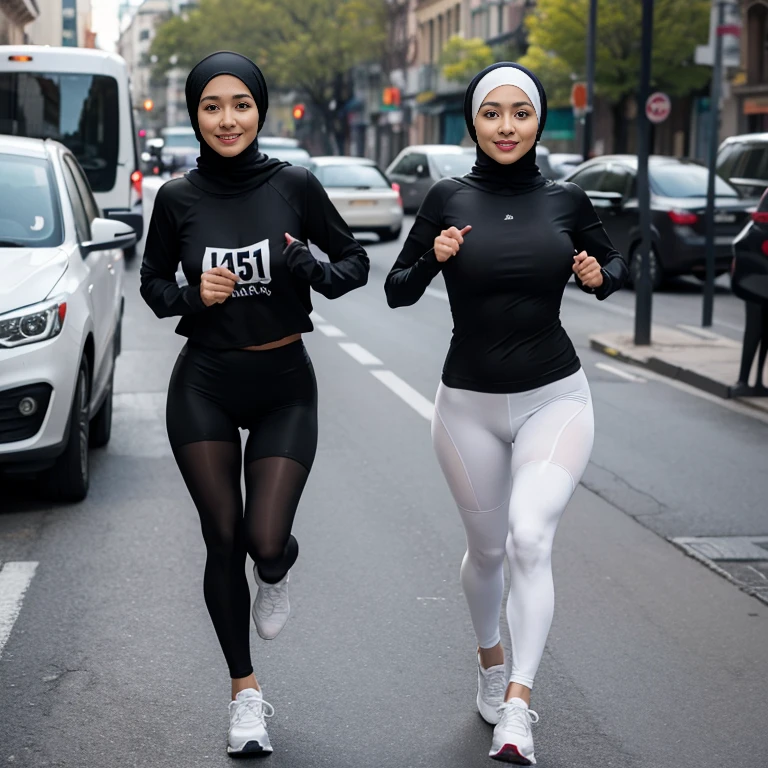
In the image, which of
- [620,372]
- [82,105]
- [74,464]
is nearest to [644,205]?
[620,372]

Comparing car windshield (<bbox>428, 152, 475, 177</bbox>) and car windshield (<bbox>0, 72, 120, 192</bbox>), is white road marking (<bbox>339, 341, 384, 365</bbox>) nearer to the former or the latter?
car windshield (<bbox>0, 72, 120, 192</bbox>)

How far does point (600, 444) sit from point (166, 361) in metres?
4.62

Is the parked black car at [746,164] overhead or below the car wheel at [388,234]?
overhead

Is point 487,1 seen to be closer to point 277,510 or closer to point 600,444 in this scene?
point 600,444

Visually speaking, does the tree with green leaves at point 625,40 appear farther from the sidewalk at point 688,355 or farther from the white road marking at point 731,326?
the sidewalk at point 688,355

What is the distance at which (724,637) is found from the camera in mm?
5527

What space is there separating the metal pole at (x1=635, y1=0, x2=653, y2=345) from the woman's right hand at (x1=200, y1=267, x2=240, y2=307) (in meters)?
9.96

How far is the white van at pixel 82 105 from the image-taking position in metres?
20.8

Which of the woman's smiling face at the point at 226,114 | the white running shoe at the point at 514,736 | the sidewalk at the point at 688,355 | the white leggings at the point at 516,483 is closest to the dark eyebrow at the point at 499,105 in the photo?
the woman's smiling face at the point at 226,114

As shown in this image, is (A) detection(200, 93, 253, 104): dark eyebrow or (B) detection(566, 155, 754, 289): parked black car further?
(B) detection(566, 155, 754, 289): parked black car

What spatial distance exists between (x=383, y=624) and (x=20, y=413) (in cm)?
229

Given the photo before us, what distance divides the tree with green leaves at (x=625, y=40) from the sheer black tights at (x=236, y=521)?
121ft

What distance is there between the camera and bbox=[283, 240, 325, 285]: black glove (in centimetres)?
420

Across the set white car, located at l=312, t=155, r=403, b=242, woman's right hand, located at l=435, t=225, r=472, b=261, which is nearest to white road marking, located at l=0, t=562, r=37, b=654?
woman's right hand, located at l=435, t=225, r=472, b=261
